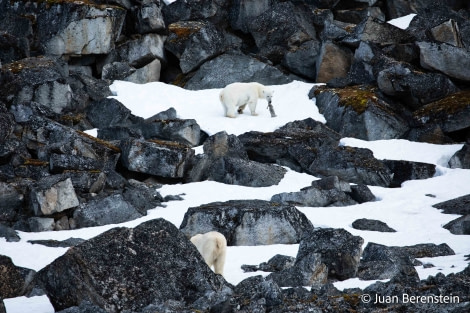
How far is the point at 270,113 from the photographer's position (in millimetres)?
A: 28516

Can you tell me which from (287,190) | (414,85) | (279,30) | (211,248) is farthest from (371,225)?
(279,30)

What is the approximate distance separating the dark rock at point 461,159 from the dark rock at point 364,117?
3.43 meters

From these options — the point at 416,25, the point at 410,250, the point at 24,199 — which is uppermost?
the point at 416,25

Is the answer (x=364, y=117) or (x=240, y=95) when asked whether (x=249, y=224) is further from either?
(x=364, y=117)

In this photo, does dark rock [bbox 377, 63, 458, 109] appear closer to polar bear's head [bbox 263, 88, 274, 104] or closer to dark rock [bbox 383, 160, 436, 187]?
polar bear's head [bbox 263, 88, 274, 104]

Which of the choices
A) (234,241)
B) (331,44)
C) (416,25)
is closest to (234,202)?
(234,241)

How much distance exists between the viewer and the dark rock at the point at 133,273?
866 cm

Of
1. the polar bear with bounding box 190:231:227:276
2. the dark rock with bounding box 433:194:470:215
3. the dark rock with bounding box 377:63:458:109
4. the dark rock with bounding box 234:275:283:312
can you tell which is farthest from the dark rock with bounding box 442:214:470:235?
the dark rock with bounding box 377:63:458:109

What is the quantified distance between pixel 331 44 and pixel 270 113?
5.49 meters

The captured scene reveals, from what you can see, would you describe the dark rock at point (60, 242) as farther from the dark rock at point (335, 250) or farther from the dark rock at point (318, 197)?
the dark rock at point (318, 197)

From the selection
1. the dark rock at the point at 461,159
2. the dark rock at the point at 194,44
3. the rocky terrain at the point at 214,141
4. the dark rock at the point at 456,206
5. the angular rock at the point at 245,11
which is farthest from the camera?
the angular rock at the point at 245,11

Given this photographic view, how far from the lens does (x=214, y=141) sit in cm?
2383

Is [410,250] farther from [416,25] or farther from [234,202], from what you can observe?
[416,25]

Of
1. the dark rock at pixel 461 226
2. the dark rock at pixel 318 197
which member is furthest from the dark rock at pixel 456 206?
the dark rock at pixel 318 197
